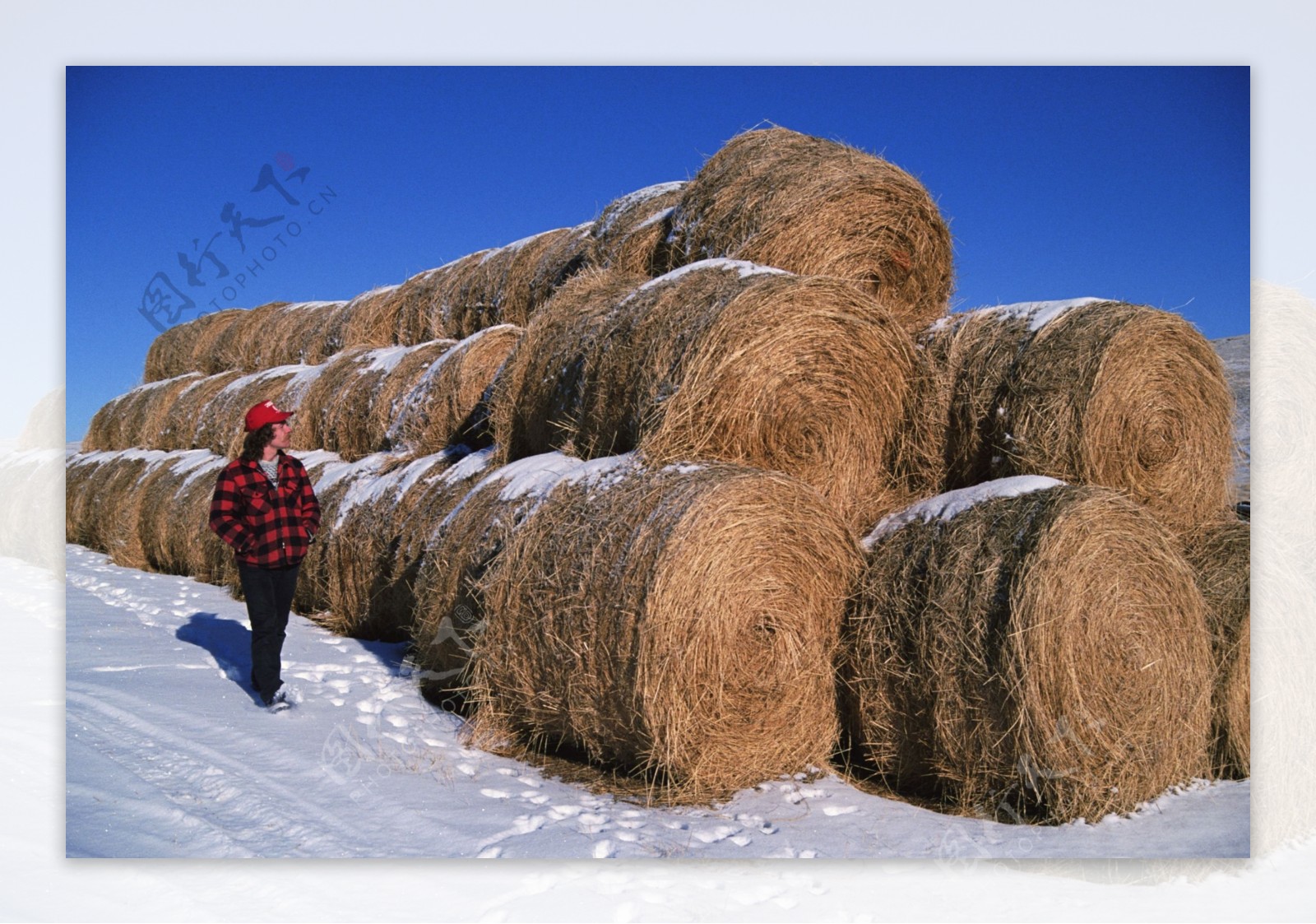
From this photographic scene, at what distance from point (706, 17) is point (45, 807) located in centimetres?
318

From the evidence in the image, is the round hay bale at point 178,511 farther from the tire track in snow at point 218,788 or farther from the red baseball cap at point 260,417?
the tire track in snow at point 218,788

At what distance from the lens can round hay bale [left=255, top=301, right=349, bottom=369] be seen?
8.12m

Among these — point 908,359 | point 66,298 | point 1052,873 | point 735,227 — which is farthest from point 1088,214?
point 66,298

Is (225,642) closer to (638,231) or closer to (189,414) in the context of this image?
(638,231)

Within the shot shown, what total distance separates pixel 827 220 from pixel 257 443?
2293 millimetres

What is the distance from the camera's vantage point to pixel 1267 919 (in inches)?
125

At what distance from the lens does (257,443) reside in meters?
4.00

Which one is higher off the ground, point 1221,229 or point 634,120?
point 634,120

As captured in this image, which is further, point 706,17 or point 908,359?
point 908,359

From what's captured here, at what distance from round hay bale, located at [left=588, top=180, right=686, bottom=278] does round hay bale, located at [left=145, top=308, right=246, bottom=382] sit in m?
5.27

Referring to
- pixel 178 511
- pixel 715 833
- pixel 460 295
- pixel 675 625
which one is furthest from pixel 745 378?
pixel 178 511

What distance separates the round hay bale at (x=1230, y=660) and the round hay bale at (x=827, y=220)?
1.44 meters

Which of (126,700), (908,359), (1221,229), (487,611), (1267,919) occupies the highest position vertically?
(1221,229)

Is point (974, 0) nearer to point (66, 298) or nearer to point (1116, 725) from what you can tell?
point (1116, 725)
